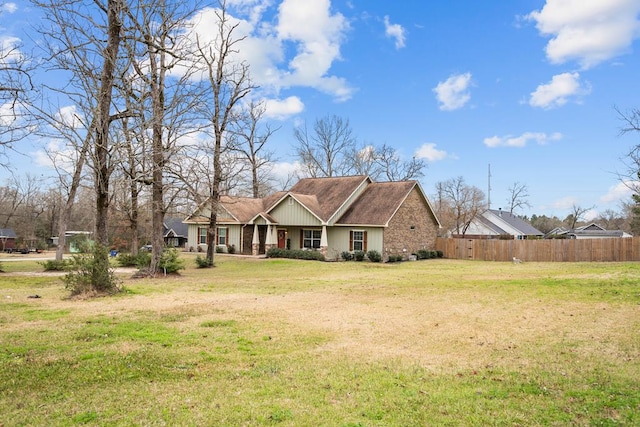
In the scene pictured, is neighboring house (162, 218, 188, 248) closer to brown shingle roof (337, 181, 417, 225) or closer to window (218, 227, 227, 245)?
window (218, 227, 227, 245)

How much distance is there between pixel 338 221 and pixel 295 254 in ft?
13.2

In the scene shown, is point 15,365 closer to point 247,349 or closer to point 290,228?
point 247,349

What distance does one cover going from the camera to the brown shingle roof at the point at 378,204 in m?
32.1

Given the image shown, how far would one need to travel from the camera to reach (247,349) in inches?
301

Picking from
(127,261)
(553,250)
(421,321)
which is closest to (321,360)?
(421,321)

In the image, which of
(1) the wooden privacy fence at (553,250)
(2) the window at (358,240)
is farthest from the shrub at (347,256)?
(1) the wooden privacy fence at (553,250)

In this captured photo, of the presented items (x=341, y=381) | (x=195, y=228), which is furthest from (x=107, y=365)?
(x=195, y=228)

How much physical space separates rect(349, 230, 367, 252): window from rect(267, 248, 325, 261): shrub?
2.54 m

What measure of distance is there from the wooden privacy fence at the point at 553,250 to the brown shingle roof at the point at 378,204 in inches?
A: 262

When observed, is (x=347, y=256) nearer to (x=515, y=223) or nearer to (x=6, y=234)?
(x=515, y=223)

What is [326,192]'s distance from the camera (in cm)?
3681

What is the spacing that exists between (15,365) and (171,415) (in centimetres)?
332

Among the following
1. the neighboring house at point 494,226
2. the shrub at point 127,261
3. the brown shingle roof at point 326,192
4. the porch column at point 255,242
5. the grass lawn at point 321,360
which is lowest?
the grass lawn at point 321,360

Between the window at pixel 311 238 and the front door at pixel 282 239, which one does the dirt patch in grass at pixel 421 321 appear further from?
the front door at pixel 282 239
